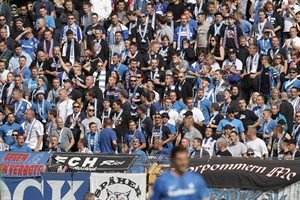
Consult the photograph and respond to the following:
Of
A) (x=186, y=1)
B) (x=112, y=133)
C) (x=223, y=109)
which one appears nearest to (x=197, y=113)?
(x=223, y=109)

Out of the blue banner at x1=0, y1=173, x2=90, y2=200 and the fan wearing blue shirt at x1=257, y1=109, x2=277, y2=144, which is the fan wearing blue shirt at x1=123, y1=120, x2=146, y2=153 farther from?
the fan wearing blue shirt at x1=257, y1=109, x2=277, y2=144

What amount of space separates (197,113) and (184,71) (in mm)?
2577

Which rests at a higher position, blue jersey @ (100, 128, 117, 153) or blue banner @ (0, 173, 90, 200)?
blue jersey @ (100, 128, 117, 153)

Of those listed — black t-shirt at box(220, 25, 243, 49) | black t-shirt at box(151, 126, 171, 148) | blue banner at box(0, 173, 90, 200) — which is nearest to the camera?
blue banner at box(0, 173, 90, 200)

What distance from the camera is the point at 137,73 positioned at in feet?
89.0

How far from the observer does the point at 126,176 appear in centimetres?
2186

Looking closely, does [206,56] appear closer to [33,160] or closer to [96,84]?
[96,84]

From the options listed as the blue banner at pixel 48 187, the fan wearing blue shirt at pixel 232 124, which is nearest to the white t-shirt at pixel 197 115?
the fan wearing blue shirt at pixel 232 124

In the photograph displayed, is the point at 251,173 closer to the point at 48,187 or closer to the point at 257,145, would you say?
the point at 257,145

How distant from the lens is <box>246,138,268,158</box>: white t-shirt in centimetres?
2286

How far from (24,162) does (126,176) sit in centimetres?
230

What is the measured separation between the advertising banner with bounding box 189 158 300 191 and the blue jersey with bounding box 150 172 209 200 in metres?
9.02

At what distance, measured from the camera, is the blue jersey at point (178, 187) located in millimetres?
11945

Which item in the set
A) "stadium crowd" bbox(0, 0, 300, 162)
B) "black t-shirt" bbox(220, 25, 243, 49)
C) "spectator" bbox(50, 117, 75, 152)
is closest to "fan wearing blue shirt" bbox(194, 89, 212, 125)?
"stadium crowd" bbox(0, 0, 300, 162)
